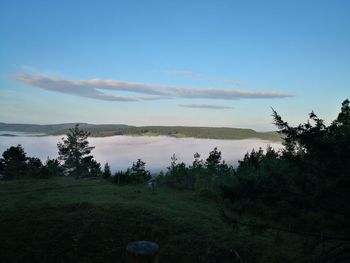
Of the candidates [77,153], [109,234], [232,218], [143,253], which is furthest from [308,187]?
[77,153]

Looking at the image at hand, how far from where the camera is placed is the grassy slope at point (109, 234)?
1095cm

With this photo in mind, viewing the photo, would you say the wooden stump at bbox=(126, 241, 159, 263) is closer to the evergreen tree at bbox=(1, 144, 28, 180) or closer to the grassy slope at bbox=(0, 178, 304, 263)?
the grassy slope at bbox=(0, 178, 304, 263)

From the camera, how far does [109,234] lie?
40.2 feet

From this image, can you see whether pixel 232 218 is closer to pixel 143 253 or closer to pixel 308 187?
pixel 308 187

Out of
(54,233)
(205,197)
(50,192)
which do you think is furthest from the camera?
(205,197)

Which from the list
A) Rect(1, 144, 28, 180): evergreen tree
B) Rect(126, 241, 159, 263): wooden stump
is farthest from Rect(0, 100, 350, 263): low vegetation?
Rect(1, 144, 28, 180): evergreen tree

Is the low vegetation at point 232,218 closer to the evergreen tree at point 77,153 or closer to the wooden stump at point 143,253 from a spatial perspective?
the wooden stump at point 143,253

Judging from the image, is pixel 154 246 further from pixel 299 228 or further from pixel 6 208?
pixel 6 208

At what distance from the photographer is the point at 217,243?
Result: 12.2 m

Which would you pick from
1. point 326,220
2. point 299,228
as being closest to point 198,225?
point 299,228

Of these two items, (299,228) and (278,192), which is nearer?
(278,192)

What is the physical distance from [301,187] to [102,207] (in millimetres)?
9868

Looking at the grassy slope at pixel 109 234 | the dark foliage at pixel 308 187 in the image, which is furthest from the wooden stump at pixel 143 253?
the grassy slope at pixel 109 234

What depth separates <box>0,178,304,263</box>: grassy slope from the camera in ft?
35.9
